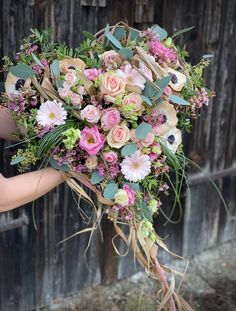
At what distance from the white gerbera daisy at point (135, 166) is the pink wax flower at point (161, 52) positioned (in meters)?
0.37

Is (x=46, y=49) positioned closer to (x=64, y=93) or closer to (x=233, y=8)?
(x=64, y=93)

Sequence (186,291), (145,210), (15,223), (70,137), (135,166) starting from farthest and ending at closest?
(186,291), (15,223), (145,210), (135,166), (70,137)

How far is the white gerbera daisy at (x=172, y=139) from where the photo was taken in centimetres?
200

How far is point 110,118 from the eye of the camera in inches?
73.1

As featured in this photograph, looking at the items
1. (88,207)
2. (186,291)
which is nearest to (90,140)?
(88,207)

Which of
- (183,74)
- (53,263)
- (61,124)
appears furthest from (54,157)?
(53,263)

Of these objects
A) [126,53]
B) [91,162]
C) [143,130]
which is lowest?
[91,162]

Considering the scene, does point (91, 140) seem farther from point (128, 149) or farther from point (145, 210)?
point (145, 210)

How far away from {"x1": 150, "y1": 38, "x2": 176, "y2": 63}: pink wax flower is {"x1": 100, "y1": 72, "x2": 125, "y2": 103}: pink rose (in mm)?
230

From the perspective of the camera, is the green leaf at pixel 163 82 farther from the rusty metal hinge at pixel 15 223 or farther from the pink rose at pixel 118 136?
the rusty metal hinge at pixel 15 223

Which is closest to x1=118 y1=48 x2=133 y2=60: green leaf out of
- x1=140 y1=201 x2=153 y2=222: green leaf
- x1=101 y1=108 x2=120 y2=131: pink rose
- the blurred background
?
x1=101 y1=108 x2=120 y2=131: pink rose

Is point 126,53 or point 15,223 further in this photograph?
point 15,223

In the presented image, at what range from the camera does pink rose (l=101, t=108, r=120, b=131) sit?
73.1 inches

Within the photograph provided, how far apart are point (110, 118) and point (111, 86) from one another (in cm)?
11
